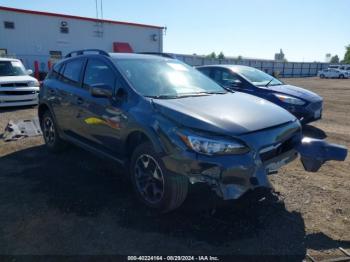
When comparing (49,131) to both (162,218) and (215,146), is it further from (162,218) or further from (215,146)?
(215,146)

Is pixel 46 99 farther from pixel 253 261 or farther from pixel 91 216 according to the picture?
pixel 253 261

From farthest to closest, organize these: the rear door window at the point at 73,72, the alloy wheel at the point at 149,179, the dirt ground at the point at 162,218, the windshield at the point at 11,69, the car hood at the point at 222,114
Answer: the windshield at the point at 11,69 < the rear door window at the point at 73,72 < the alloy wheel at the point at 149,179 < the car hood at the point at 222,114 < the dirt ground at the point at 162,218

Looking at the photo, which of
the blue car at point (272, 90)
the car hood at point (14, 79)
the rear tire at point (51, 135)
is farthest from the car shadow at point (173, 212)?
the car hood at point (14, 79)

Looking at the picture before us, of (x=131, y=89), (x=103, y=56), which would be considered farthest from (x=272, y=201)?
(x=103, y=56)

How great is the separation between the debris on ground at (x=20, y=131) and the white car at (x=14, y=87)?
2.80 m

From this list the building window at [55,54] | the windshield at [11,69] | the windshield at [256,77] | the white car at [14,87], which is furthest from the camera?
the building window at [55,54]

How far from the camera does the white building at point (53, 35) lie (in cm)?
1964

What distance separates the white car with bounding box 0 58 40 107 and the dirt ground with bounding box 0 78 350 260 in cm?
627

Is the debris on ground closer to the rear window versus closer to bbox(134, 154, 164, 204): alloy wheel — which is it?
the rear window

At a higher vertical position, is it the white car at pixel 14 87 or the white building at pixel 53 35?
the white building at pixel 53 35

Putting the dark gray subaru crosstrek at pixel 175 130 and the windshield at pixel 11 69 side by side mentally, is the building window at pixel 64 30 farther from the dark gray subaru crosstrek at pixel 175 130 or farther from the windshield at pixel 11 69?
the dark gray subaru crosstrek at pixel 175 130

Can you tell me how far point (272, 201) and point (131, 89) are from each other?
2.15m

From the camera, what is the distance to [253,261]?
2.67m

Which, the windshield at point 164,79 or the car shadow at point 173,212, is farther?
the windshield at point 164,79
